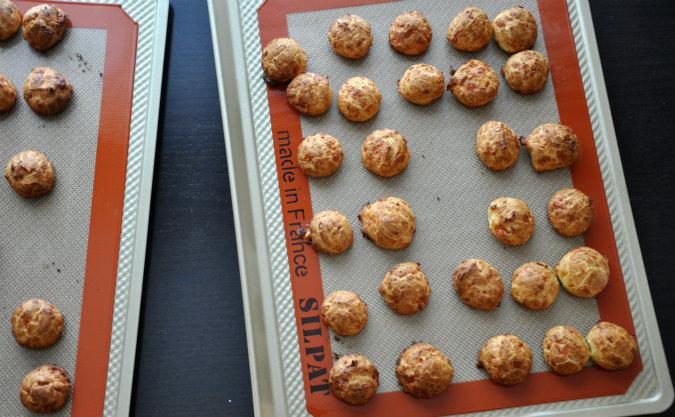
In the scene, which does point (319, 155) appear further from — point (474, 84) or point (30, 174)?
point (30, 174)

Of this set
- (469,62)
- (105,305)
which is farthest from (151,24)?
(469,62)

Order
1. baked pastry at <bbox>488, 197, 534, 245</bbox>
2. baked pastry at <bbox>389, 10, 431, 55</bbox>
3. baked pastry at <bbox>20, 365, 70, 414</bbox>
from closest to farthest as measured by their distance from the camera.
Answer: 1. baked pastry at <bbox>20, 365, 70, 414</bbox>
2. baked pastry at <bbox>488, 197, 534, 245</bbox>
3. baked pastry at <bbox>389, 10, 431, 55</bbox>

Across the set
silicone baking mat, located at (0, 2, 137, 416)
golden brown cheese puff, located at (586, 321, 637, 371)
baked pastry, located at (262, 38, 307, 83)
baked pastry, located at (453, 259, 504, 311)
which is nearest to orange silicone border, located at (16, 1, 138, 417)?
silicone baking mat, located at (0, 2, 137, 416)

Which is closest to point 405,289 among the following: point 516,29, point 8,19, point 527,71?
point 527,71

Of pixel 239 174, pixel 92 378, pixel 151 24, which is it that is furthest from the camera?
pixel 151 24

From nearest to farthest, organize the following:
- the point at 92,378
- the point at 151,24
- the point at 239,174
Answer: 1. the point at 92,378
2. the point at 239,174
3. the point at 151,24

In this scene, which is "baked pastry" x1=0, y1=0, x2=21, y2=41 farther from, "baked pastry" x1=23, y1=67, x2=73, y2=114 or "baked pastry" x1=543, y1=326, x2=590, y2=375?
"baked pastry" x1=543, y1=326, x2=590, y2=375

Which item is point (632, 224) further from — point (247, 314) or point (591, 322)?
point (247, 314)
